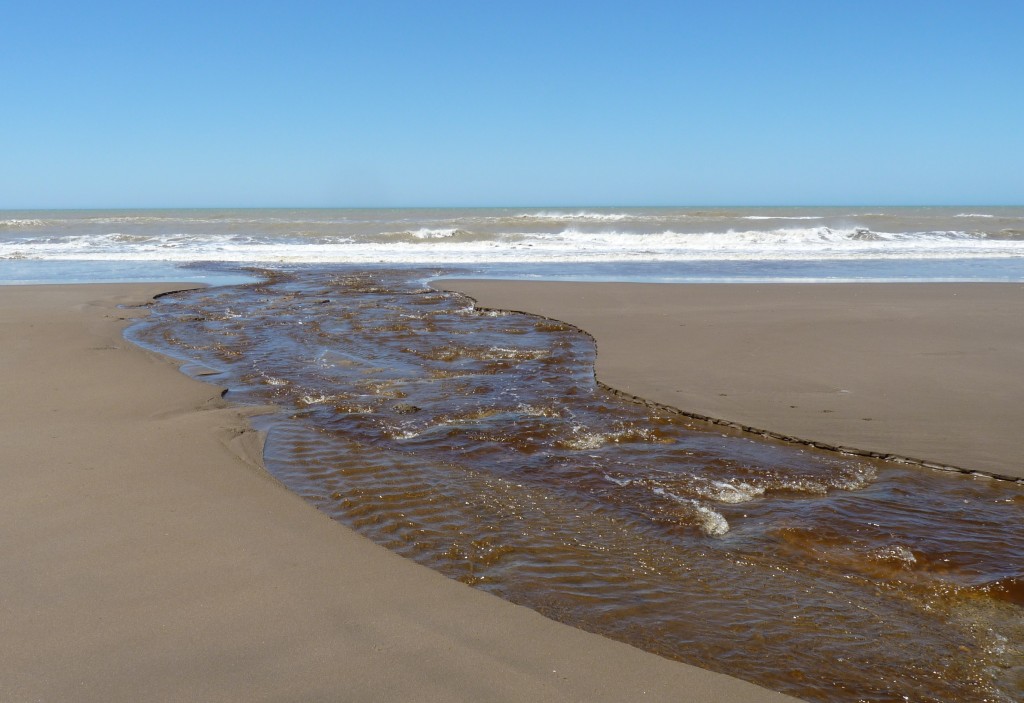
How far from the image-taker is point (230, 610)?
2.57m

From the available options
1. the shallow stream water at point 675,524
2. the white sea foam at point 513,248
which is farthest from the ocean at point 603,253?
A: the shallow stream water at point 675,524

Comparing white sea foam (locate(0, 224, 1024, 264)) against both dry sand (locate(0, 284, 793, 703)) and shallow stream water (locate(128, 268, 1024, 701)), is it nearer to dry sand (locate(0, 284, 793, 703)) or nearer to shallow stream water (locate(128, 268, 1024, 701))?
shallow stream water (locate(128, 268, 1024, 701))

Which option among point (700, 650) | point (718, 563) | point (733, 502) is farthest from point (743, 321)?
point (700, 650)

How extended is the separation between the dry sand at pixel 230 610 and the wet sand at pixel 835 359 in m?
2.79

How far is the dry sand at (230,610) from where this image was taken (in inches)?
86.6

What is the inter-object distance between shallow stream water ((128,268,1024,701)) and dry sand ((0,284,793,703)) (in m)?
0.19

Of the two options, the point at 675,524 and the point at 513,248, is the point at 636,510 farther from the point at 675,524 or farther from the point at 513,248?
the point at 513,248

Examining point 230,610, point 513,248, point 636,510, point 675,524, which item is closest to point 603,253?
point 513,248

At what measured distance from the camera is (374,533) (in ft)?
10.8

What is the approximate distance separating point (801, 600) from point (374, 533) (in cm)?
176

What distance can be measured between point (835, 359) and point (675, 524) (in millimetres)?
3928

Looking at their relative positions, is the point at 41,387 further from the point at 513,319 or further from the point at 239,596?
the point at 513,319

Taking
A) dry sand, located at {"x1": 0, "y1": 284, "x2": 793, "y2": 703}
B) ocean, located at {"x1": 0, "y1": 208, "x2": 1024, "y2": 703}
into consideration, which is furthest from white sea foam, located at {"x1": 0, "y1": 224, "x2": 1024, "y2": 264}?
dry sand, located at {"x1": 0, "y1": 284, "x2": 793, "y2": 703}

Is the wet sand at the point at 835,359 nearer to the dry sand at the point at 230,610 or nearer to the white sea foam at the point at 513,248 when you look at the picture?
the dry sand at the point at 230,610
